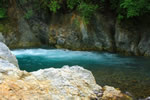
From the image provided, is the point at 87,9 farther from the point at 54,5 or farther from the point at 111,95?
the point at 111,95

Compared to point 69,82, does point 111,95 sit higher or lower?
lower

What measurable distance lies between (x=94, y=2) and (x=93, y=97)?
33.6 feet

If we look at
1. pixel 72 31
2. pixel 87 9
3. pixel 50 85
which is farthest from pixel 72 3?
pixel 50 85

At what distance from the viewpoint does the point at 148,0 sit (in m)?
10.5

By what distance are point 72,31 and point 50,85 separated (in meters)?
11.2

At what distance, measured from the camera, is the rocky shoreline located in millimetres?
4016

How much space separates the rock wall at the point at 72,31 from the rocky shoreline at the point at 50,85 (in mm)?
7781

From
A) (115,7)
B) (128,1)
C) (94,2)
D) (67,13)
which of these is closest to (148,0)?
(128,1)

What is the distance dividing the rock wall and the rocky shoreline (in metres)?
7.78

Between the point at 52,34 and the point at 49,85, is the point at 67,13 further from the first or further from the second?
the point at 49,85

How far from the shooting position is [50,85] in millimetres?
4656

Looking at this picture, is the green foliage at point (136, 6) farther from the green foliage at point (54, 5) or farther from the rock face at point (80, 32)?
the green foliage at point (54, 5)

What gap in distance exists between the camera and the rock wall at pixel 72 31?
42.3ft

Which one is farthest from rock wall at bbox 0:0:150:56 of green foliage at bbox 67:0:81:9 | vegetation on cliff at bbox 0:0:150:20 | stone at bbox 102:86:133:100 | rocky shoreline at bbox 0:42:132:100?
rocky shoreline at bbox 0:42:132:100
